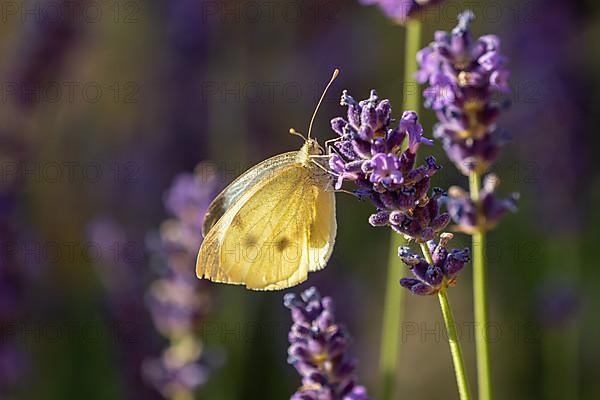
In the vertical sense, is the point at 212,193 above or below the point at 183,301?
above

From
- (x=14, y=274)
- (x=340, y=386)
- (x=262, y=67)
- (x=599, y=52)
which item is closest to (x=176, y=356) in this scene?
(x=14, y=274)

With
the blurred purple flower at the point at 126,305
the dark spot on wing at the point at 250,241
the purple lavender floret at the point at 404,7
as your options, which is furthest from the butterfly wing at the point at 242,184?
the blurred purple flower at the point at 126,305

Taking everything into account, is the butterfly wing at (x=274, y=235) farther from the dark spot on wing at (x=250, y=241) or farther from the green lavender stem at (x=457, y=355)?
the green lavender stem at (x=457, y=355)

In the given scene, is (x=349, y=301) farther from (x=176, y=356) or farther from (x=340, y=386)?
(x=340, y=386)

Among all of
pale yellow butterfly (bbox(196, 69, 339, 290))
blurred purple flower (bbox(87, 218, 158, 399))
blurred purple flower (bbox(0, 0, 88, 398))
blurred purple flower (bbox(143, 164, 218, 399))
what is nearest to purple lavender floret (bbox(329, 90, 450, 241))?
pale yellow butterfly (bbox(196, 69, 339, 290))

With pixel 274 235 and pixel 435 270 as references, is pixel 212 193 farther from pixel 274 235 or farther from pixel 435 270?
pixel 435 270

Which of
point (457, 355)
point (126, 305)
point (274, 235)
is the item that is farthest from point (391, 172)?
point (126, 305)
